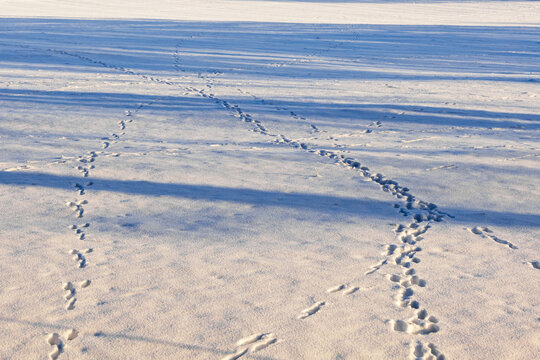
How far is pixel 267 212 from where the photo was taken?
698 centimetres

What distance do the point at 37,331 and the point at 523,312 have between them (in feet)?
10.7

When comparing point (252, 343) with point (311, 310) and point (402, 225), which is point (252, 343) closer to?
point (311, 310)

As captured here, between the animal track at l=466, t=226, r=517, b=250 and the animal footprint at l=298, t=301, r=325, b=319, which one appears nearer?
the animal footprint at l=298, t=301, r=325, b=319

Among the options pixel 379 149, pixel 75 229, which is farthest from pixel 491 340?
pixel 379 149

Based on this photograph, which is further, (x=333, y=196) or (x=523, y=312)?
(x=333, y=196)

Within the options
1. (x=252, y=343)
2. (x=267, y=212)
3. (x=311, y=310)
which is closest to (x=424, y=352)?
(x=311, y=310)

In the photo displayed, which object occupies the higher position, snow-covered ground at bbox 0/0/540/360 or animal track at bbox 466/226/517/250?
animal track at bbox 466/226/517/250

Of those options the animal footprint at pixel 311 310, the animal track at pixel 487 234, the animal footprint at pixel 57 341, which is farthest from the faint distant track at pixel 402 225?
the animal footprint at pixel 57 341

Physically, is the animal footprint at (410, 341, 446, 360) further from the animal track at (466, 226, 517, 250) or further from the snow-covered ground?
the animal track at (466, 226, 517, 250)

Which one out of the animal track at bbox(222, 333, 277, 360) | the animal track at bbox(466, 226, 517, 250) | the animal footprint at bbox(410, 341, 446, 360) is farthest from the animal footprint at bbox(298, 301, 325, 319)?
the animal track at bbox(466, 226, 517, 250)

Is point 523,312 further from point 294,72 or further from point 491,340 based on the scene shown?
point 294,72

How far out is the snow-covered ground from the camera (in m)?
4.61

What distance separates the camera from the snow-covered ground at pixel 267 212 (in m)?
4.61

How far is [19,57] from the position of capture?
17953 mm
